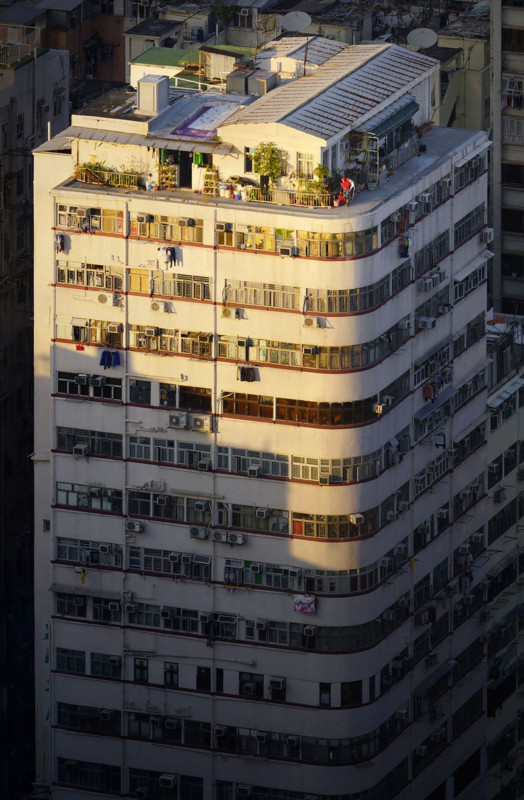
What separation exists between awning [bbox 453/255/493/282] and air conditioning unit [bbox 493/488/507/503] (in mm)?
15965

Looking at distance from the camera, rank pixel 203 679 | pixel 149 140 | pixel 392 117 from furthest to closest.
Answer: pixel 203 679
pixel 392 117
pixel 149 140

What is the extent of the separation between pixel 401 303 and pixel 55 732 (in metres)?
30.6

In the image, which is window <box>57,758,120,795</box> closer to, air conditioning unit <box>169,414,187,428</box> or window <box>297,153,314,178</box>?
air conditioning unit <box>169,414,187,428</box>

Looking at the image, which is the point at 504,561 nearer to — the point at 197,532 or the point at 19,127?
the point at 197,532

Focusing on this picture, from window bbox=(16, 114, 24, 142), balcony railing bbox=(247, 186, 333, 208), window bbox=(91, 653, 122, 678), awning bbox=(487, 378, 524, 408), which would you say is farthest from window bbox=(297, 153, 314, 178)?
window bbox=(16, 114, 24, 142)

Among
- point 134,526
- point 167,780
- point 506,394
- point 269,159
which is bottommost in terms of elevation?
point 167,780

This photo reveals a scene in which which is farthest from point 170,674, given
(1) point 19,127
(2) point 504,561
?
(1) point 19,127

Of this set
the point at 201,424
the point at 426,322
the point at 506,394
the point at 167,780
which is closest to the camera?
the point at 201,424

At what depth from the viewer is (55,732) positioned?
16688 centimetres

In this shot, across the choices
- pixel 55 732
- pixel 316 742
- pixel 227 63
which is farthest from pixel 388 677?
pixel 227 63

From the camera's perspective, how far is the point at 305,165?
15562 cm

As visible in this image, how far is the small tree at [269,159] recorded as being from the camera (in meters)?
155

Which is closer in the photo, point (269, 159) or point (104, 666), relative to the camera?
point (269, 159)

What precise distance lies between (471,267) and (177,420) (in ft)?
70.6
